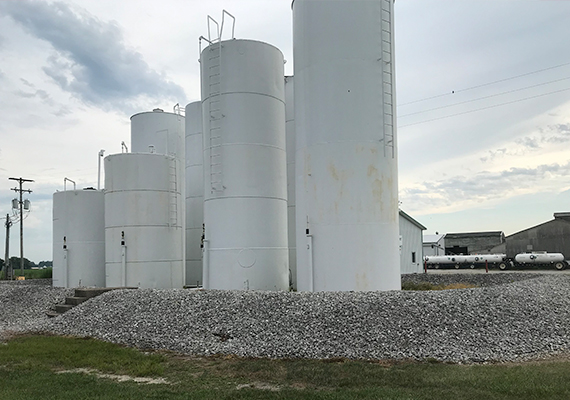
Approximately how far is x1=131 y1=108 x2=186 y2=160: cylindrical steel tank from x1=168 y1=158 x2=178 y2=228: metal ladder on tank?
4.59 m

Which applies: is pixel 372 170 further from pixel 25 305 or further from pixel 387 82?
pixel 25 305

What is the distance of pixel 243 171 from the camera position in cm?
1691

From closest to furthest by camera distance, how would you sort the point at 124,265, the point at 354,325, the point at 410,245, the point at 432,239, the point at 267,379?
the point at 267,379 < the point at 354,325 < the point at 124,265 < the point at 410,245 < the point at 432,239

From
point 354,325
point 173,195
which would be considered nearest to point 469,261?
point 173,195

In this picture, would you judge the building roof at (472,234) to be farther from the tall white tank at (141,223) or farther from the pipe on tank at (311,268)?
the pipe on tank at (311,268)

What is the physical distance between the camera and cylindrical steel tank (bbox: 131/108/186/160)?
2573 centimetres

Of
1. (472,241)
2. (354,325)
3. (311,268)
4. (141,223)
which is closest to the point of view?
(354,325)

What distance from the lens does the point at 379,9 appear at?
14.6 meters

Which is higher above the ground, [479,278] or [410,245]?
[410,245]

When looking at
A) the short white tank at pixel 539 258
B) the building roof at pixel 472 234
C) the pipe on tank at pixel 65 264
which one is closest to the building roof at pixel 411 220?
the short white tank at pixel 539 258

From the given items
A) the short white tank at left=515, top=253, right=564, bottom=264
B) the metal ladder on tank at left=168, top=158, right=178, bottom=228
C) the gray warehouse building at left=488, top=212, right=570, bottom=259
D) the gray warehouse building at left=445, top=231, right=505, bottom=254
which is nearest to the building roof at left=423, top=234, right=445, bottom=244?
the gray warehouse building at left=445, top=231, right=505, bottom=254

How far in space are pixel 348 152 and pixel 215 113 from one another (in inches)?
230

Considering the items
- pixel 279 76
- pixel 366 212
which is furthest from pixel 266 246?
pixel 279 76

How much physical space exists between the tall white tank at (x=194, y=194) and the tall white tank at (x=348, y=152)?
1037cm
